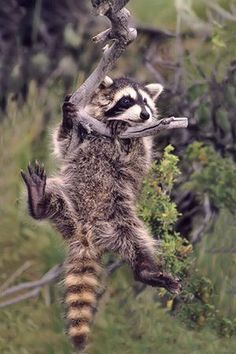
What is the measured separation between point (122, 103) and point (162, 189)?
1.00 metres

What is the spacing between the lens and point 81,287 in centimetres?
373

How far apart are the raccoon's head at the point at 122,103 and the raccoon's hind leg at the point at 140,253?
13.6 inches

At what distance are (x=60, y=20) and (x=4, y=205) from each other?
2.72 meters

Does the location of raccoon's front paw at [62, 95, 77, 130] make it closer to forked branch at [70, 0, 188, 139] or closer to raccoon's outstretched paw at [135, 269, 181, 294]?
forked branch at [70, 0, 188, 139]

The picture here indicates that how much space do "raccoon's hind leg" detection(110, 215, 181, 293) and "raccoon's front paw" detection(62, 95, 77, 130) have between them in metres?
0.40

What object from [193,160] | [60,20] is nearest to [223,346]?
[193,160]

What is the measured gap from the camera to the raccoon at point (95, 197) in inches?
149

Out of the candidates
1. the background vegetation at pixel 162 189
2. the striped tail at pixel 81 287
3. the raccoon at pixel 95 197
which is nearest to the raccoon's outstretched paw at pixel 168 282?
the raccoon at pixel 95 197

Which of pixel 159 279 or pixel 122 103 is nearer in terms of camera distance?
pixel 159 279

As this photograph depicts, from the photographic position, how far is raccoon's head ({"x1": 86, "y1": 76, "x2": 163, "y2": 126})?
398 centimetres

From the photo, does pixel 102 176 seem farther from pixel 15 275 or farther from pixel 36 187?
pixel 15 275

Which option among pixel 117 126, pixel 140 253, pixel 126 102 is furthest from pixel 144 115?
pixel 140 253

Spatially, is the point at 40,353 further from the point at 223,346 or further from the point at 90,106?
the point at 90,106

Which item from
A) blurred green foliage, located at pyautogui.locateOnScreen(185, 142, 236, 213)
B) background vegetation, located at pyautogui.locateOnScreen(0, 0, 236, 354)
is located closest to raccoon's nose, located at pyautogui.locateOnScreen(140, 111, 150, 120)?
background vegetation, located at pyautogui.locateOnScreen(0, 0, 236, 354)
